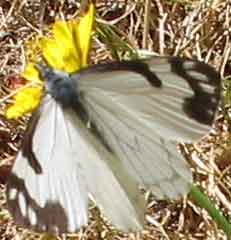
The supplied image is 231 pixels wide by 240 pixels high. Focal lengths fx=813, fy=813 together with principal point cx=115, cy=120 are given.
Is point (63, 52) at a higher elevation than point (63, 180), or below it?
higher

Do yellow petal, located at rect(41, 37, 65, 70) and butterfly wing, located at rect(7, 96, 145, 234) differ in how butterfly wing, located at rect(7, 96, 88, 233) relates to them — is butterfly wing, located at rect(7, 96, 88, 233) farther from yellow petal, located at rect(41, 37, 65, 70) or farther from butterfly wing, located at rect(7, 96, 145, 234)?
yellow petal, located at rect(41, 37, 65, 70)

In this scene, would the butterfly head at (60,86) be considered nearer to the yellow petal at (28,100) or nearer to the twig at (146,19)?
the yellow petal at (28,100)

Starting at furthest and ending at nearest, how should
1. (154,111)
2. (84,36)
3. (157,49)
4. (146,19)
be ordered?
(157,49) < (146,19) < (84,36) < (154,111)

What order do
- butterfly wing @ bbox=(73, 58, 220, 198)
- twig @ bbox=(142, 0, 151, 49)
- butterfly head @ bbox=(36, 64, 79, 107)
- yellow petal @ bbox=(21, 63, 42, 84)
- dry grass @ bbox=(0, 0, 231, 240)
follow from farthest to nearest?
twig @ bbox=(142, 0, 151, 49) < dry grass @ bbox=(0, 0, 231, 240) < yellow petal @ bbox=(21, 63, 42, 84) < butterfly head @ bbox=(36, 64, 79, 107) < butterfly wing @ bbox=(73, 58, 220, 198)

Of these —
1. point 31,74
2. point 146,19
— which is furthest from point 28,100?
point 146,19

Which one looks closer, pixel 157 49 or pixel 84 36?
pixel 84 36

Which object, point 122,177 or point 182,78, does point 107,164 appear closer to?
point 122,177

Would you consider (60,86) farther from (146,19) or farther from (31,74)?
(146,19)

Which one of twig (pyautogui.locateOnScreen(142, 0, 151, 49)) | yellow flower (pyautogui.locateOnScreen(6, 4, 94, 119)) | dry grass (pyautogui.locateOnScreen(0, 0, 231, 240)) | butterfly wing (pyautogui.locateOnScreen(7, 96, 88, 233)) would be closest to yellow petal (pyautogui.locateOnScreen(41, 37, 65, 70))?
yellow flower (pyautogui.locateOnScreen(6, 4, 94, 119))

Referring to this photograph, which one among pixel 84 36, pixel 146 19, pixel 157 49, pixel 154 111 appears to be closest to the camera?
pixel 154 111
